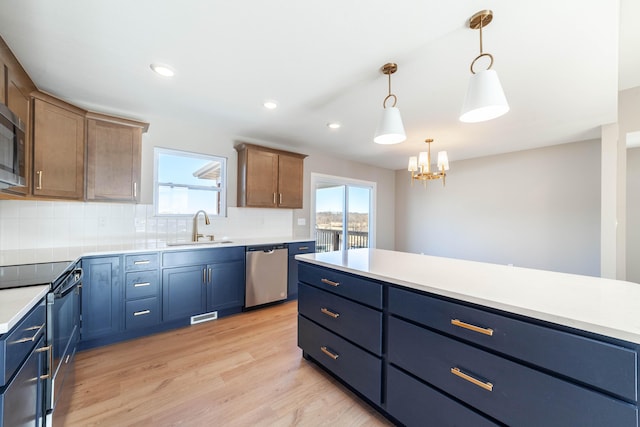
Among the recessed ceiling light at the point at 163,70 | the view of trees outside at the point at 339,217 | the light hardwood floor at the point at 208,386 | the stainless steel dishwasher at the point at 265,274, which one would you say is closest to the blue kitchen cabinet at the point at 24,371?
the light hardwood floor at the point at 208,386

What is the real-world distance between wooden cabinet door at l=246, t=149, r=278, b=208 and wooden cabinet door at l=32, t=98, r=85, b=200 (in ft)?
5.67

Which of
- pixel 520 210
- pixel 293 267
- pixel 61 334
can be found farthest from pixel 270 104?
pixel 520 210

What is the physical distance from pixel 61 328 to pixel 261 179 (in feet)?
8.33

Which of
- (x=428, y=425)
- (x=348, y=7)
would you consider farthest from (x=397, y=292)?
(x=348, y=7)

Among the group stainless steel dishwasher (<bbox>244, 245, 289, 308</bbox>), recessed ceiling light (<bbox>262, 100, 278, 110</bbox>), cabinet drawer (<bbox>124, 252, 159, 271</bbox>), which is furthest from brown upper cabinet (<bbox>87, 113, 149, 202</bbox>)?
stainless steel dishwasher (<bbox>244, 245, 289, 308</bbox>)

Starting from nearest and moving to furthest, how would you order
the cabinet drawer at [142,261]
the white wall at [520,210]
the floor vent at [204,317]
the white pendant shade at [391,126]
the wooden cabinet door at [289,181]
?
the white pendant shade at [391,126], the cabinet drawer at [142,261], the floor vent at [204,317], the white wall at [520,210], the wooden cabinet door at [289,181]

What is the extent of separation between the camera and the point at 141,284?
2588 mm

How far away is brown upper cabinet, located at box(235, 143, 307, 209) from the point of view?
11.9 feet

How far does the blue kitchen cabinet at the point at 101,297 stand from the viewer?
2.31m

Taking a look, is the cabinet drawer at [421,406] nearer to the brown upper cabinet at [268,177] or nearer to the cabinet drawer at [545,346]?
the cabinet drawer at [545,346]

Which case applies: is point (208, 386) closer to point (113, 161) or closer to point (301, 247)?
point (301, 247)

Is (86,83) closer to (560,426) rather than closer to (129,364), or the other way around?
(129,364)

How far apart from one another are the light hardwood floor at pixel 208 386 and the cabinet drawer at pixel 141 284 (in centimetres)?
47

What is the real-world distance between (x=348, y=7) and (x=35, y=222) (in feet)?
10.9
